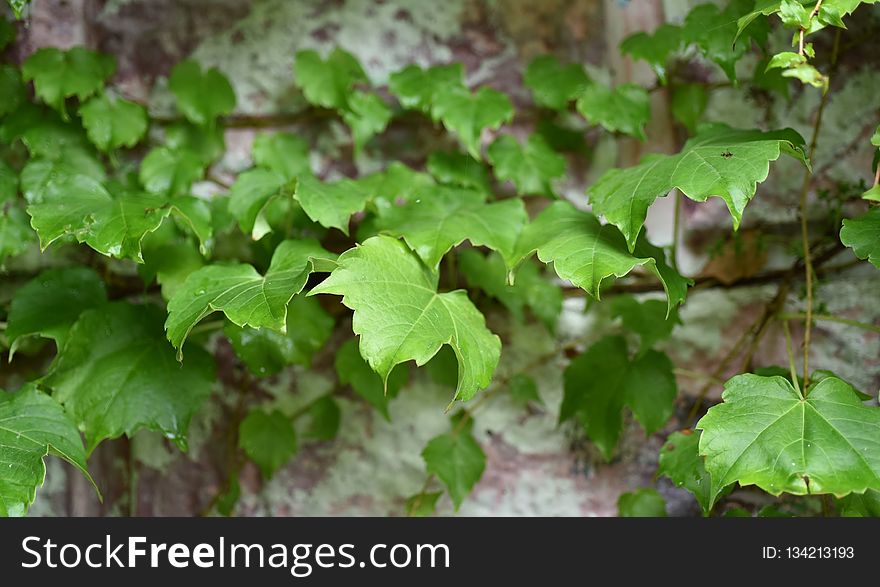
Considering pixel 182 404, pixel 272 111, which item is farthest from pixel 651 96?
pixel 182 404

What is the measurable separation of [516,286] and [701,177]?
0.44m

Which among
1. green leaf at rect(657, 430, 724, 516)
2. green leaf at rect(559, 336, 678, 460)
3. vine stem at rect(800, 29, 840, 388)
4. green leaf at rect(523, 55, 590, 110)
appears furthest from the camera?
green leaf at rect(523, 55, 590, 110)

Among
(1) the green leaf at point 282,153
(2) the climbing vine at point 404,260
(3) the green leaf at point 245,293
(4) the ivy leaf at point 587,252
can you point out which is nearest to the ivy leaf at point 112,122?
(2) the climbing vine at point 404,260

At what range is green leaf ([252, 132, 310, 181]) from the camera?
1290 millimetres

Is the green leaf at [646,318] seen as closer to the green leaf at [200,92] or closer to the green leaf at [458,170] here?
the green leaf at [458,170]

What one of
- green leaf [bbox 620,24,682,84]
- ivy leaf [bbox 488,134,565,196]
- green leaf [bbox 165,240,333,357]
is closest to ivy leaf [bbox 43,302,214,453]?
green leaf [bbox 165,240,333,357]

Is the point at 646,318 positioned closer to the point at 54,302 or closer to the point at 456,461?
the point at 456,461

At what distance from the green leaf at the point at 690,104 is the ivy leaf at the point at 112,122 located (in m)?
0.89

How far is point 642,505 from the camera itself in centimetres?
118

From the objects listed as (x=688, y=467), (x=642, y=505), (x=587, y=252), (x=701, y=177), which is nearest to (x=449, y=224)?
(x=587, y=252)

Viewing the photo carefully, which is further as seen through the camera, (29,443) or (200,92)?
(200,92)

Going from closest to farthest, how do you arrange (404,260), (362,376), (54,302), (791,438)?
(791,438), (404,260), (54,302), (362,376)

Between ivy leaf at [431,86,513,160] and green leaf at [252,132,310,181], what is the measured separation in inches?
10.1

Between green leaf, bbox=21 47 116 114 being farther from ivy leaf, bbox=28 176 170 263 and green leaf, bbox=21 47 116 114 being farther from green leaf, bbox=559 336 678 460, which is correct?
green leaf, bbox=559 336 678 460
